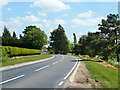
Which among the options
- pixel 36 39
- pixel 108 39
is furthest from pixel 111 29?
pixel 36 39

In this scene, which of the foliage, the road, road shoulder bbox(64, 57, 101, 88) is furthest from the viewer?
the foliage

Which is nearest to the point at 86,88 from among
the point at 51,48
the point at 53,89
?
the point at 53,89

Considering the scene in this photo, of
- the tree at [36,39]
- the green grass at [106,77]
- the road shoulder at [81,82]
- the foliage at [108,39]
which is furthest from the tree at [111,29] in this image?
the tree at [36,39]

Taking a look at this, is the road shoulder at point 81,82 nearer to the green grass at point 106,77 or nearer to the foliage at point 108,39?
the green grass at point 106,77

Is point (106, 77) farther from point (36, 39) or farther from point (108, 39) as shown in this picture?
point (36, 39)

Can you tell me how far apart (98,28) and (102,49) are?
518 centimetres

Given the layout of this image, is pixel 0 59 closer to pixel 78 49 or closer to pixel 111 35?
pixel 111 35

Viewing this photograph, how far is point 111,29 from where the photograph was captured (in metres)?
32.2

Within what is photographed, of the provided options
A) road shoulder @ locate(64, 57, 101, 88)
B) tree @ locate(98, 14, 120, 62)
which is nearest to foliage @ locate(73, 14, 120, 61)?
tree @ locate(98, 14, 120, 62)

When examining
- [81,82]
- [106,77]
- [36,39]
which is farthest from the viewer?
[36,39]

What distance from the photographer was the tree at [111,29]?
31056 mm

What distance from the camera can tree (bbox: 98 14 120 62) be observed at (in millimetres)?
31056

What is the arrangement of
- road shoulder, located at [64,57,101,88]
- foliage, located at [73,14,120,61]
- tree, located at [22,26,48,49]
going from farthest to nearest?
tree, located at [22,26,48,49] → foliage, located at [73,14,120,61] → road shoulder, located at [64,57,101,88]

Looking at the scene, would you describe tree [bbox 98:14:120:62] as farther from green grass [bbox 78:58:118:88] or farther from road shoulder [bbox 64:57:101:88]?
road shoulder [bbox 64:57:101:88]
